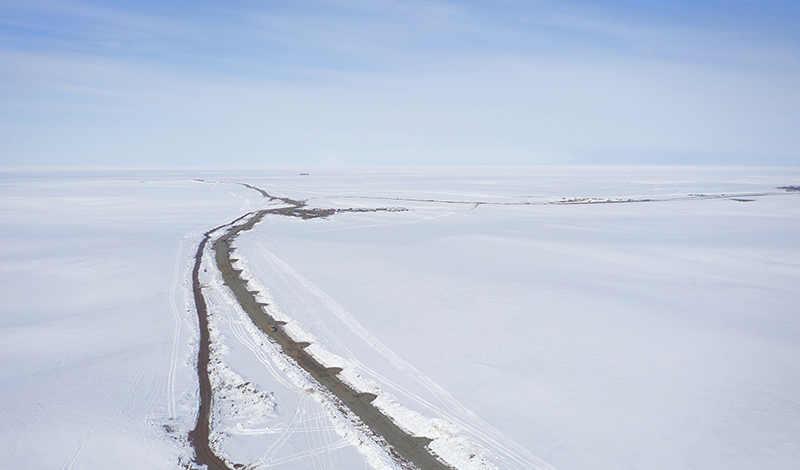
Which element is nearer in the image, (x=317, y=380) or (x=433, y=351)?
(x=317, y=380)

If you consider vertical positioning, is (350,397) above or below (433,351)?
below

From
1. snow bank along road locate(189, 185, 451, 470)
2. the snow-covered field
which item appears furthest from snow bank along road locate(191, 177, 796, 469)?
the snow-covered field

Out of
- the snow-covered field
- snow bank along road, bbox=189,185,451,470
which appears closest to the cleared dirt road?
snow bank along road, bbox=189,185,451,470

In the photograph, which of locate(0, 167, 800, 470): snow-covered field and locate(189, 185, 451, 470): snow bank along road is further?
locate(0, 167, 800, 470): snow-covered field

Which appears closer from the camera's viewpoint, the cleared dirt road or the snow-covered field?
the cleared dirt road

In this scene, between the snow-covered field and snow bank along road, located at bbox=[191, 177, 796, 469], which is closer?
snow bank along road, located at bbox=[191, 177, 796, 469]

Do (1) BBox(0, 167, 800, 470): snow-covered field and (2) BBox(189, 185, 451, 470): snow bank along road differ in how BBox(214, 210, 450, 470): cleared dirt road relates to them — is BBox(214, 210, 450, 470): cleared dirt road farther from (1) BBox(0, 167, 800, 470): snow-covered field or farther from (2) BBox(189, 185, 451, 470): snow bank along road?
(1) BBox(0, 167, 800, 470): snow-covered field

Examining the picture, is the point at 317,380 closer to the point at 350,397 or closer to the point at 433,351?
the point at 350,397

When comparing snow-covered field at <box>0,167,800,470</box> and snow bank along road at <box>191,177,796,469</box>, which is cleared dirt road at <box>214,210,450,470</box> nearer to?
snow bank along road at <box>191,177,796,469</box>

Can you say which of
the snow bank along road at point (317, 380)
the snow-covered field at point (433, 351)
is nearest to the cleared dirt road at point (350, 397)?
the snow bank along road at point (317, 380)

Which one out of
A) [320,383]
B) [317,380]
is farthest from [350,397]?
[317,380]
